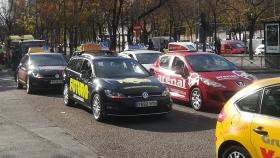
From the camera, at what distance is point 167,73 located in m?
14.8

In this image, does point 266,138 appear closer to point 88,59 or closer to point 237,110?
point 237,110

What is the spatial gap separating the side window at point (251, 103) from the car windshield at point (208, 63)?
7459 millimetres

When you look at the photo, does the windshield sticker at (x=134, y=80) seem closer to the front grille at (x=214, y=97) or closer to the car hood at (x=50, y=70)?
the front grille at (x=214, y=97)

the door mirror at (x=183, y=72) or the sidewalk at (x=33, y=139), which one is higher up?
the door mirror at (x=183, y=72)

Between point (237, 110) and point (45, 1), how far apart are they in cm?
4231

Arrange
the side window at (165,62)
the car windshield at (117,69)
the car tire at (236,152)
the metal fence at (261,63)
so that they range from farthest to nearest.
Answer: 1. the metal fence at (261,63)
2. the side window at (165,62)
3. the car windshield at (117,69)
4. the car tire at (236,152)

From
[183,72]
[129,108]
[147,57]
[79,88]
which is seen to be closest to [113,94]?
[129,108]

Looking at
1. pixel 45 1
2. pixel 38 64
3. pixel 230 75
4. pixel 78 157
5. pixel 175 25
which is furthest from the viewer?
pixel 175 25

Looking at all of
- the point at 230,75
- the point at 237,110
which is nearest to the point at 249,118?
the point at 237,110

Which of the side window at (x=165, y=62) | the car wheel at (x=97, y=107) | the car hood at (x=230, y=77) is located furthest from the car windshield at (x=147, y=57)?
the car wheel at (x=97, y=107)

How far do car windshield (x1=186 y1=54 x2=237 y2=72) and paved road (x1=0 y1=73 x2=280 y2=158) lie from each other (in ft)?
3.79

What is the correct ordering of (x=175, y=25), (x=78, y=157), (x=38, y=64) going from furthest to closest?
(x=175, y=25) → (x=38, y=64) → (x=78, y=157)

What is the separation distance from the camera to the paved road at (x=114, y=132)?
8.24m

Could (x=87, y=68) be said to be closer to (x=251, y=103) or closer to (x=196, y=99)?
(x=196, y=99)
